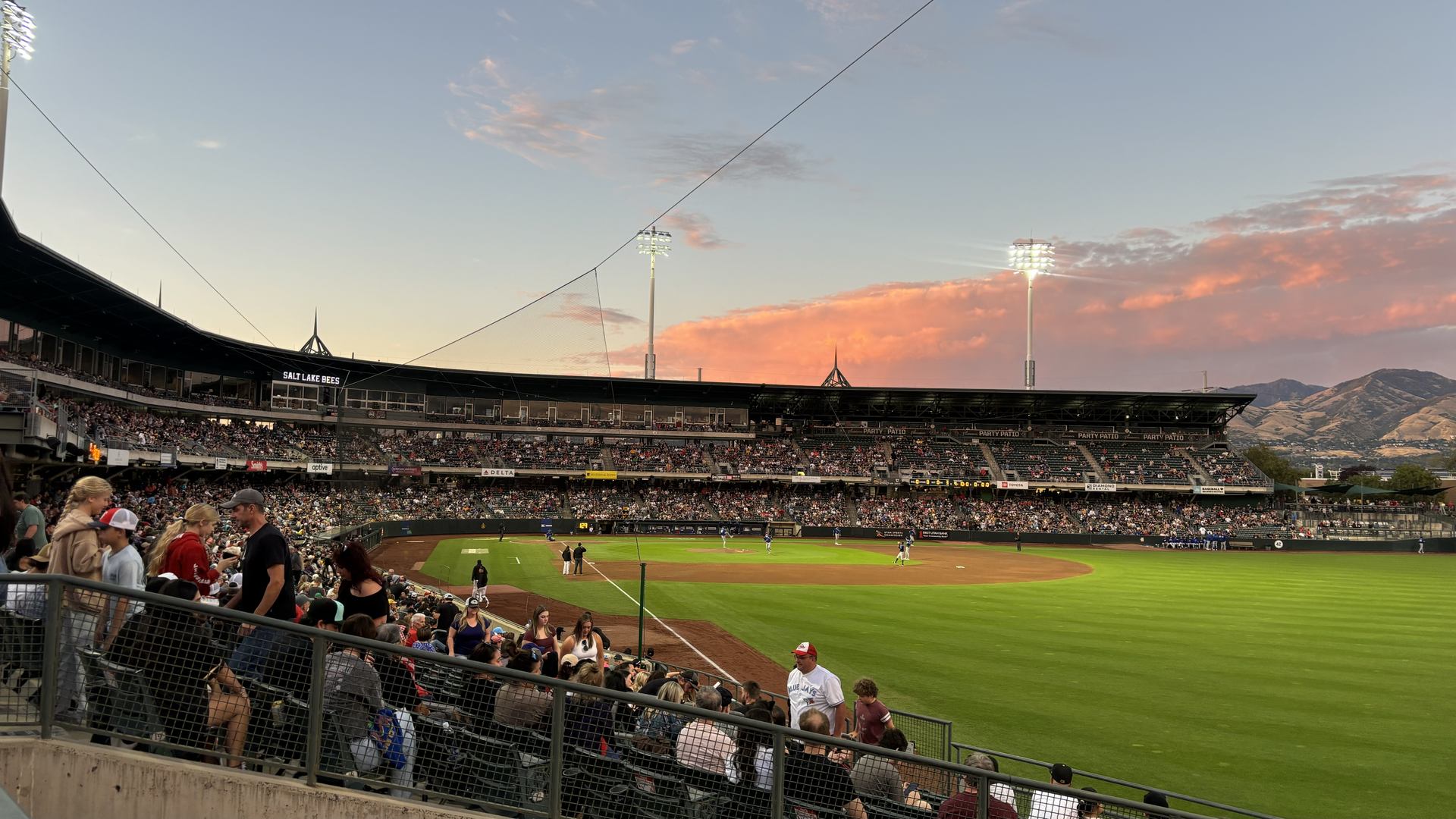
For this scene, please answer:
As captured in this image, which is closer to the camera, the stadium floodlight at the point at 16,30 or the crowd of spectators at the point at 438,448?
the stadium floodlight at the point at 16,30

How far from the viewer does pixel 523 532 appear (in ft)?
186

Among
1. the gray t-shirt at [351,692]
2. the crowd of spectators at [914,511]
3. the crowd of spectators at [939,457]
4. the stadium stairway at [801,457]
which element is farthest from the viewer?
the stadium stairway at [801,457]

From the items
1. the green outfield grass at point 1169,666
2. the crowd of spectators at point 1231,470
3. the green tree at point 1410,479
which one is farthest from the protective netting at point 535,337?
the green tree at point 1410,479

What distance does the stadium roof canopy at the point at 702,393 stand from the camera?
166ft

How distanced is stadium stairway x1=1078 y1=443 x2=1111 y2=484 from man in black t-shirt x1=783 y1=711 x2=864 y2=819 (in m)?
69.8

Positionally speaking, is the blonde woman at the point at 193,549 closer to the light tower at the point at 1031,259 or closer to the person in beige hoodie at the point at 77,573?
the person in beige hoodie at the point at 77,573

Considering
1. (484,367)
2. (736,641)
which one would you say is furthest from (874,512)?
(736,641)

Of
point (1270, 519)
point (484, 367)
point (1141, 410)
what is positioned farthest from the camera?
point (1141, 410)

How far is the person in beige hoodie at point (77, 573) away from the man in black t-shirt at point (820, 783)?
4.14 meters

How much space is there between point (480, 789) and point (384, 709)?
0.76 meters

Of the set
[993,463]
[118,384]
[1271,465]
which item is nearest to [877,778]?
[118,384]

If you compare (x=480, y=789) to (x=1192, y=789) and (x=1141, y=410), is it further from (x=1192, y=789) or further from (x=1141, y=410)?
(x=1141, y=410)

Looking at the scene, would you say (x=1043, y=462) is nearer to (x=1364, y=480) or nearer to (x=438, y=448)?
(x=438, y=448)

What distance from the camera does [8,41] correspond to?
27.6 meters
